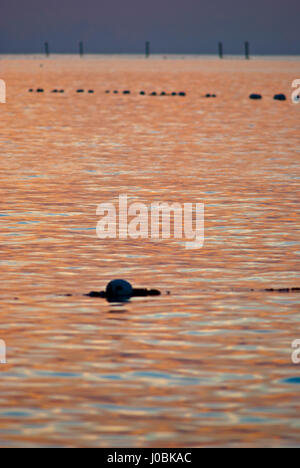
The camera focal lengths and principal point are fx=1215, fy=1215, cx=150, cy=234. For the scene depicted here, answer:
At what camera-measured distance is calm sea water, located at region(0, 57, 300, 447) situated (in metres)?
11.1

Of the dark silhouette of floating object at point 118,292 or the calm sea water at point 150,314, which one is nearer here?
the calm sea water at point 150,314

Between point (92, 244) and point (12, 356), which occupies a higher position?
point (92, 244)

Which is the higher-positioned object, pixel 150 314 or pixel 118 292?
pixel 118 292

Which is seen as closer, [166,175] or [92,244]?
[92,244]

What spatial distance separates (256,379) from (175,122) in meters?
49.2

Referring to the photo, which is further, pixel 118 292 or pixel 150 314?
pixel 118 292

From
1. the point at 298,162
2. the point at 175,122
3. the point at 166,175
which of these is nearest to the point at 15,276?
the point at 166,175

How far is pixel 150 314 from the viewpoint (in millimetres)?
15570

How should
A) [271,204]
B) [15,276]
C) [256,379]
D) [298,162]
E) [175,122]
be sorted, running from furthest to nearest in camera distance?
[175,122]
[298,162]
[271,204]
[15,276]
[256,379]

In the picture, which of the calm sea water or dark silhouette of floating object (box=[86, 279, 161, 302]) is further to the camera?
dark silhouette of floating object (box=[86, 279, 161, 302])

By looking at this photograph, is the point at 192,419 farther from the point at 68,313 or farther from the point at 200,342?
the point at 68,313

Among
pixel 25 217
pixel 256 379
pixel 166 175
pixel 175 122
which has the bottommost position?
pixel 256 379

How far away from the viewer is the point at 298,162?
37594mm

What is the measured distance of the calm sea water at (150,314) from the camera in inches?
436
